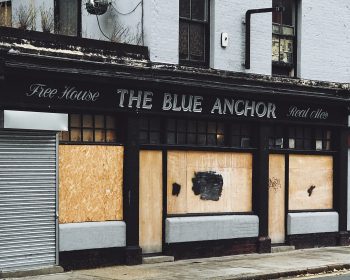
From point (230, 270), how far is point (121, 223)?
2484mm

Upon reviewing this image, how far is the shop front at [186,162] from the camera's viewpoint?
15.9 metres

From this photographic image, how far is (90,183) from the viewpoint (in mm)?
16281

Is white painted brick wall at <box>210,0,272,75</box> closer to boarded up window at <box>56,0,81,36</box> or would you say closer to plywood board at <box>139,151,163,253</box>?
plywood board at <box>139,151,163,253</box>

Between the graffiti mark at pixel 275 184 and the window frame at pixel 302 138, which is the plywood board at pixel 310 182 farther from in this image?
the graffiti mark at pixel 275 184

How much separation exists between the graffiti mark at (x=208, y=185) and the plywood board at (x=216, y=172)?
0.07m

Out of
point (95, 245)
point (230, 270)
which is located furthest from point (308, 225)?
point (95, 245)

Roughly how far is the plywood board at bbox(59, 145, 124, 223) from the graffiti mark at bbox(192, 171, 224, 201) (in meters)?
2.29

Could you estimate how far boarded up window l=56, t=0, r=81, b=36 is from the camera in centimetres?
1855

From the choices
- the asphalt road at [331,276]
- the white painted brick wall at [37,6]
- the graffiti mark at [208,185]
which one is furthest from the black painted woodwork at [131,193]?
the white painted brick wall at [37,6]

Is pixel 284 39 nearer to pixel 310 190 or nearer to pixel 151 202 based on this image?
pixel 310 190

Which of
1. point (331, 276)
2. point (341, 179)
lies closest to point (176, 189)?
point (331, 276)

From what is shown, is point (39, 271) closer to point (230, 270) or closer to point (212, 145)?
point (230, 270)

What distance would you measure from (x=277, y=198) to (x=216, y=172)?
7.40ft

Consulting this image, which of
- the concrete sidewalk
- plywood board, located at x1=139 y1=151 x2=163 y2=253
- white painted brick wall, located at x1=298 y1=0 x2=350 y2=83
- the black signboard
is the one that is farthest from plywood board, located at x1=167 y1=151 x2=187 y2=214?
white painted brick wall, located at x1=298 y1=0 x2=350 y2=83
